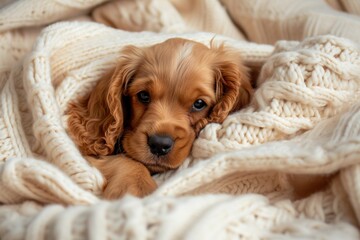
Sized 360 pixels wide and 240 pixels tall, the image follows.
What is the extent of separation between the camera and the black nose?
1.68m

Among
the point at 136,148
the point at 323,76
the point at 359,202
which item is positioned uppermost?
the point at 323,76

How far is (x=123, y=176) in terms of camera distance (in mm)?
1593

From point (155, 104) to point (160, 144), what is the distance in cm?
23

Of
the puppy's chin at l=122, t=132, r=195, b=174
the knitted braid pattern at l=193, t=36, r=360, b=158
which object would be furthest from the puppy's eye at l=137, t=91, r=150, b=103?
the knitted braid pattern at l=193, t=36, r=360, b=158

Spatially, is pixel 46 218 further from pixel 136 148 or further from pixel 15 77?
pixel 15 77

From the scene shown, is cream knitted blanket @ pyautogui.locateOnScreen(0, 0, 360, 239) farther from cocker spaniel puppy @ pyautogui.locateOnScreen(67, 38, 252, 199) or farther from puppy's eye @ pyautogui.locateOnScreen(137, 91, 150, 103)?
puppy's eye @ pyautogui.locateOnScreen(137, 91, 150, 103)

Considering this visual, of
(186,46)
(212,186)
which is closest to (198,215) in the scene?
(212,186)

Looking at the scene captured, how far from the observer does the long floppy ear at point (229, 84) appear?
1865 mm

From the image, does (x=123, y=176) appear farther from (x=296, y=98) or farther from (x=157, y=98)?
(x=296, y=98)

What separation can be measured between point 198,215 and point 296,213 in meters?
0.34

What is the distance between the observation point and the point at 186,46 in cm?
189

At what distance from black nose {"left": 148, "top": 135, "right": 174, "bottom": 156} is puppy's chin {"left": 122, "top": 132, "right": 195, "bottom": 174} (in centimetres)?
1

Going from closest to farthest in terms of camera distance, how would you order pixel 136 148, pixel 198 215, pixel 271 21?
pixel 198 215 → pixel 136 148 → pixel 271 21

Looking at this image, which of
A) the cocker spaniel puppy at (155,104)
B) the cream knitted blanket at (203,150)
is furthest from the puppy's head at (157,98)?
the cream knitted blanket at (203,150)
